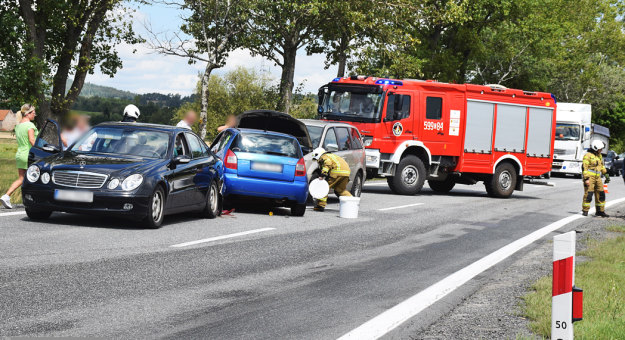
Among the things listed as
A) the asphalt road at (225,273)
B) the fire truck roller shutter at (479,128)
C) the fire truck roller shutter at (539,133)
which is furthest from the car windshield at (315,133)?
the fire truck roller shutter at (539,133)

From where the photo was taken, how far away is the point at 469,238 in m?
11.4

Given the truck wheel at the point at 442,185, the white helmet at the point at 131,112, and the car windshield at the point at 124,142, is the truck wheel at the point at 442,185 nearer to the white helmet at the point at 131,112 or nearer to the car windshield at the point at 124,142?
the white helmet at the point at 131,112

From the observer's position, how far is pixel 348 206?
13203 millimetres

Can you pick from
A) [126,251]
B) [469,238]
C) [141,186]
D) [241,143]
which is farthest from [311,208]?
[126,251]

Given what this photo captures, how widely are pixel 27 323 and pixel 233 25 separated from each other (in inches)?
875

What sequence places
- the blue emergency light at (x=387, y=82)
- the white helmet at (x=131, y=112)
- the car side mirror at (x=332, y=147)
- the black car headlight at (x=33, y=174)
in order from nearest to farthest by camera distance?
the black car headlight at (x=33, y=174)
the white helmet at (x=131, y=112)
the car side mirror at (x=332, y=147)
the blue emergency light at (x=387, y=82)

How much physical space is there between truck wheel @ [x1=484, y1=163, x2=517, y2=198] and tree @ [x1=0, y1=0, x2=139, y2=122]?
14.6 meters

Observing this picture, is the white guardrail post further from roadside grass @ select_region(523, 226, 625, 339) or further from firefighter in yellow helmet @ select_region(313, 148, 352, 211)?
firefighter in yellow helmet @ select_region(313, 148, 352, 211)

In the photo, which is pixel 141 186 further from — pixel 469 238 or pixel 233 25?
pixel 233 25

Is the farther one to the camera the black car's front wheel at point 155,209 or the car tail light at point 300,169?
the car tail light at point 300,169

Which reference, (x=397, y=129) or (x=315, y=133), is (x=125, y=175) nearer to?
(x=315, y=133)

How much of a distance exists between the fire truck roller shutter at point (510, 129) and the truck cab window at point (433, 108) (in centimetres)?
218

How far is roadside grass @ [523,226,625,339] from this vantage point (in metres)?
5.43

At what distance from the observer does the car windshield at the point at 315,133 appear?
614 inches
